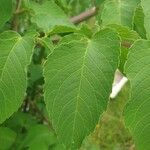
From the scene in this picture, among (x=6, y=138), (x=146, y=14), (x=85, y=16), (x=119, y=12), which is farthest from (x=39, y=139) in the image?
(x=146, y=14)

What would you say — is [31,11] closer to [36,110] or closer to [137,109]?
[137,109]

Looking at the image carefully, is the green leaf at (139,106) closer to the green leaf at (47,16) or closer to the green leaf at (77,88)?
the green leaf at (77,88)

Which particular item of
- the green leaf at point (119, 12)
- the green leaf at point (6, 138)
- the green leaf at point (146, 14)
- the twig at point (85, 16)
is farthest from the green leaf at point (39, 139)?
the green leaf at point (146, 14)

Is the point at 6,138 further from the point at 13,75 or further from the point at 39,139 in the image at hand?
the point at 13,75

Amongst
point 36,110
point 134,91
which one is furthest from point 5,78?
point 36,110

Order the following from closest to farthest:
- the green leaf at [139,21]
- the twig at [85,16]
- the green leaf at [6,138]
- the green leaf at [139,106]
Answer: the green leaf at [139,106], the green leaf at [139,21], the twig at [85,16], the green leaf at [6,138]

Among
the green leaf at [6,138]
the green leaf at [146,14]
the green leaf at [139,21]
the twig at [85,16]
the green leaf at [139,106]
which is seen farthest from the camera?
the green leaf at [6,138]
